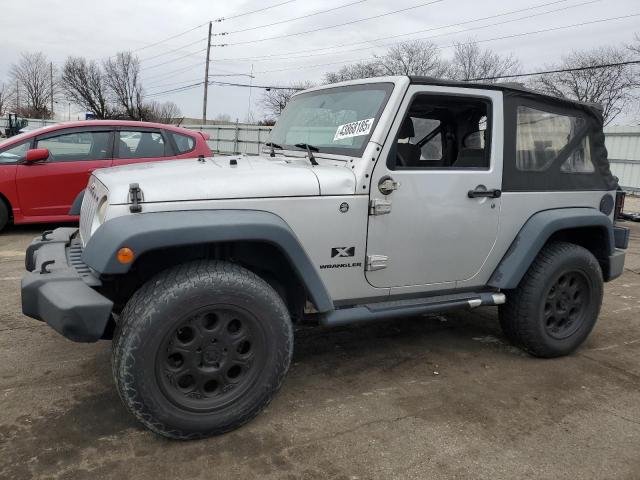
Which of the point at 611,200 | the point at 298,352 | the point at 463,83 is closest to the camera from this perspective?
the point at 463,83

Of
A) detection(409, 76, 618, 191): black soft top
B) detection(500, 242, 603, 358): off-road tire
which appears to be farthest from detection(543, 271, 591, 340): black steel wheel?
detection(409, 76, 618, 191): black soft top

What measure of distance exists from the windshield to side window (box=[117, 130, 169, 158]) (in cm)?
407

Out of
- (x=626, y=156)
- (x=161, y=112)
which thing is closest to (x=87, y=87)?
(x=161, y=112)

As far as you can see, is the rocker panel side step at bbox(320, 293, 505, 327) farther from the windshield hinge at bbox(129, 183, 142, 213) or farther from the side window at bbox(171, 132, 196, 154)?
the side window at bbox(171, 132, 196, 154)

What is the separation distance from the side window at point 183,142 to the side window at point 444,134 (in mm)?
4889

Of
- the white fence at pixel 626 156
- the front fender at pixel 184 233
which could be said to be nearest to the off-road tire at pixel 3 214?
the front fender at pixel 184 233

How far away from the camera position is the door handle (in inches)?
133

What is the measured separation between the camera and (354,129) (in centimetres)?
323

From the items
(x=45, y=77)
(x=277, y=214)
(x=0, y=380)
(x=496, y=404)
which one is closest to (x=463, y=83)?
(x=277, y=214)

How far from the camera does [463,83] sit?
11.1ft

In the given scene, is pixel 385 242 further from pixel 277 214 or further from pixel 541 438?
pixel 541 438

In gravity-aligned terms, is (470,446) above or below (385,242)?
below

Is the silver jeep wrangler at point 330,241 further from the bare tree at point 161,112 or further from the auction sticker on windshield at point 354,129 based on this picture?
the bare tree at point 161,112

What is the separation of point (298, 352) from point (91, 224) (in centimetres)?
169
